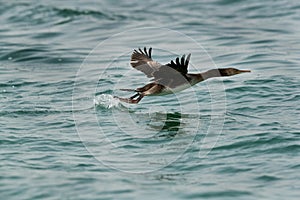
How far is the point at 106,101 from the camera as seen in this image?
10.9m

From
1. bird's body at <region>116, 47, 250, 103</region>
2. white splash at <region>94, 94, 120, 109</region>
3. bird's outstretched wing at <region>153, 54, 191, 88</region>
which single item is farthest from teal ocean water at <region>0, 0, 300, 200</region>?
bird's outstretched wing at <region>153, 54, 191, 88</region>

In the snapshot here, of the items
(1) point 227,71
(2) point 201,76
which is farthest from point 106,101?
(1) point 227,71

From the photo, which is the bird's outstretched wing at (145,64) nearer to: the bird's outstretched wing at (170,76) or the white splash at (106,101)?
the bird's outstretched wing at (170,76)

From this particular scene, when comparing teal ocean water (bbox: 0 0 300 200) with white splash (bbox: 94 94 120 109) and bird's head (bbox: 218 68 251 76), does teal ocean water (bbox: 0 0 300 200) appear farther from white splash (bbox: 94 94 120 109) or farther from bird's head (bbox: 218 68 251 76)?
bird's head (bbox: 218 68 251 76)

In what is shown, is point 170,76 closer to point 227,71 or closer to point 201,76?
point 201,76

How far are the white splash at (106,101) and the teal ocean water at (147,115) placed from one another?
0.02m

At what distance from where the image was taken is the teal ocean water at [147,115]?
25.1 feet

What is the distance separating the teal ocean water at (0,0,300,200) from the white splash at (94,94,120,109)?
21 millimetres

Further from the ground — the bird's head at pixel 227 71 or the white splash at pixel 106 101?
the bird's head at pixel 227 71

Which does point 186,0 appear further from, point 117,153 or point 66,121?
point 117,153

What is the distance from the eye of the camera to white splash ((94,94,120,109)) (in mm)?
10705

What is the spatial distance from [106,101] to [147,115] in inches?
32.1

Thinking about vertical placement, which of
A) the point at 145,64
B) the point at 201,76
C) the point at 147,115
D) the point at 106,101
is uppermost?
the point at 145,64

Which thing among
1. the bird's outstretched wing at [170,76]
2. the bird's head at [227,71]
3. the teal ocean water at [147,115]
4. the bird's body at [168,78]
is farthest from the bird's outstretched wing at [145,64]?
the bird's head at [227,71]
